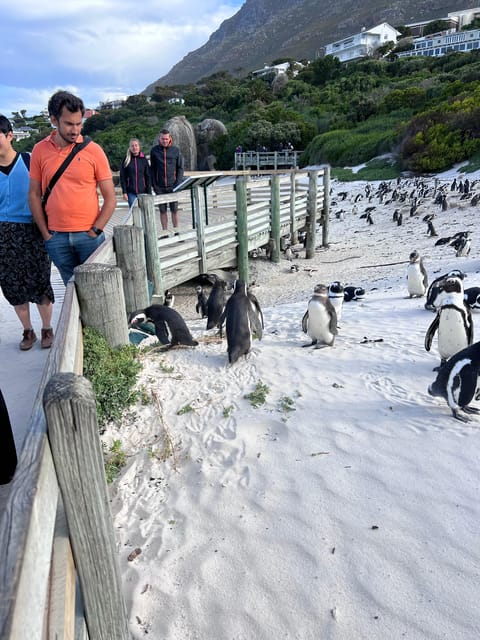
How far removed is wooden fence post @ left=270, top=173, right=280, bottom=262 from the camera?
1096cm

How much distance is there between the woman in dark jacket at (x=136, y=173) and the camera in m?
7.22

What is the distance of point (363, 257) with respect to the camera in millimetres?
11992

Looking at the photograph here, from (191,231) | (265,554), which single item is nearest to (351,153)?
(191,231)

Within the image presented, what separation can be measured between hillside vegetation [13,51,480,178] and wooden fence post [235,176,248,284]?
16.5m

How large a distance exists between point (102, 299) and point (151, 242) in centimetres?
351

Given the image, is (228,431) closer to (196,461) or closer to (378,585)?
(196,461)

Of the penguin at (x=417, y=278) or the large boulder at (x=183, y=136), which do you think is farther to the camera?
the large boulder at (x=183, y=136)

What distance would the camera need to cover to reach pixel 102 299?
279cm

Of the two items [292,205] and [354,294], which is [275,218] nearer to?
[292,205]

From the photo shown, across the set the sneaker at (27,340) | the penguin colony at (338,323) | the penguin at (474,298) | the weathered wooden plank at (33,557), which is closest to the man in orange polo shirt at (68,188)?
the sneaker at (27,340)

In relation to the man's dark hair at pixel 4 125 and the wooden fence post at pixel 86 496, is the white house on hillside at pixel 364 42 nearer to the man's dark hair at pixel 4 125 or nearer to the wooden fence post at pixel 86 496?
the man's dark hair at pixel 4 125

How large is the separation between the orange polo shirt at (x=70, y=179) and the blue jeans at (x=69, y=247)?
0.06 meters

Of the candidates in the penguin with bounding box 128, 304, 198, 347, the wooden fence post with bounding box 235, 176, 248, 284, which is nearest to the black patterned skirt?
the penguin with bounding box 128, 304, 198, 347

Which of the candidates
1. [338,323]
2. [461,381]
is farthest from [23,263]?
[338,323]
